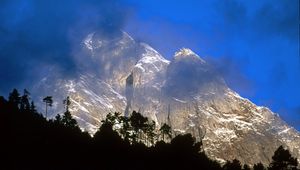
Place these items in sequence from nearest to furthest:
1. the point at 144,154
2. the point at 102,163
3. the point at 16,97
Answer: the point at 102,163, the point at 144,154, the point at 16,97

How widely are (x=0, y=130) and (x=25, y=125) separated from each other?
13.2m

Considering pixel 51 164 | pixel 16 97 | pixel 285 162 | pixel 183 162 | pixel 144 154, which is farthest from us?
pixel 16 97

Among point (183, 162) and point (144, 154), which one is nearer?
point (183, 162)

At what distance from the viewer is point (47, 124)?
12500 cm

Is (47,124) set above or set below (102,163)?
above

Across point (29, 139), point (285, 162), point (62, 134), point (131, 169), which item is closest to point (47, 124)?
point (62, 134)

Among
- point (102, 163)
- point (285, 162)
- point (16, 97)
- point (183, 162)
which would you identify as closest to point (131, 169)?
point (102, 163)

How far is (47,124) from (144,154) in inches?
1077

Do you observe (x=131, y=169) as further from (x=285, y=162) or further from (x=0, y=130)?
(x=285, y=162)

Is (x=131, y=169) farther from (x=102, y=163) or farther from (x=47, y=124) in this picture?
(x=47, y=124)

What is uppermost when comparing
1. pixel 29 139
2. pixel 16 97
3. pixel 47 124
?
pixel 16 97

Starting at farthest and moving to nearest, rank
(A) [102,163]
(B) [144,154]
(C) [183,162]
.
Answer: (B) [144,154] → (C) [183,162] → (A) [102,163]

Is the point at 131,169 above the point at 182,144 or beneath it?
beneath

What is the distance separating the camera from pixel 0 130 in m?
98.6
